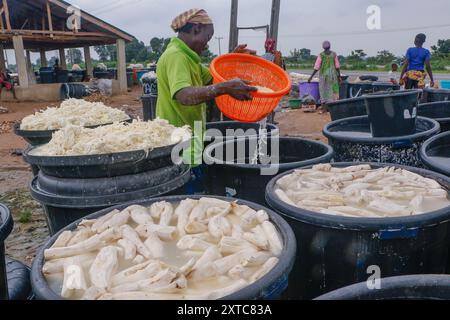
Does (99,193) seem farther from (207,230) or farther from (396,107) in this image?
(396,107)

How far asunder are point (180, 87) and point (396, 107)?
2.01m

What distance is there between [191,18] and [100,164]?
143cm

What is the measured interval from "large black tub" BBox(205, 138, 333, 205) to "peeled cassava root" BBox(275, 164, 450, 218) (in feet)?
0.76

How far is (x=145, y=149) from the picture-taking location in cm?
260

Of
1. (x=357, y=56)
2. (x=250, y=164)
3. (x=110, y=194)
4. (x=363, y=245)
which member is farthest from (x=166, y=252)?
(x=357, y=56)

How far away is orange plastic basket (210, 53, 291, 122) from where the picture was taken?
3.14 meters

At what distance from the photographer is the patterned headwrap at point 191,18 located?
3.13 m

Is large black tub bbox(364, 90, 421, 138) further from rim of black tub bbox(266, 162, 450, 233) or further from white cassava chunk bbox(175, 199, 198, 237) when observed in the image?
white cassava chunk bbox(175, 199, 198, 237)

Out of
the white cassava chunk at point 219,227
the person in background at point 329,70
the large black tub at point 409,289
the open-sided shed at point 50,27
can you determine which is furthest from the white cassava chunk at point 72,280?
the open-sided shed at point 50,27

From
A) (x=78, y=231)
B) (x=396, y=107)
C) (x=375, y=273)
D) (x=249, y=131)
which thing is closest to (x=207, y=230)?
(x=78, y=231)

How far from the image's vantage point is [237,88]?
2.81 meters

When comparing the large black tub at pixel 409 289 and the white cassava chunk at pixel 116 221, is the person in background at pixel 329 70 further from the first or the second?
the large black tub at pixel 409 289

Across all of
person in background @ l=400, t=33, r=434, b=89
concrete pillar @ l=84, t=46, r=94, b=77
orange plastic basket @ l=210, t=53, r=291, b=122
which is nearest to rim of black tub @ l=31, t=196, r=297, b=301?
orange plastic basket @ l=210, t=53, r=291, b=122
